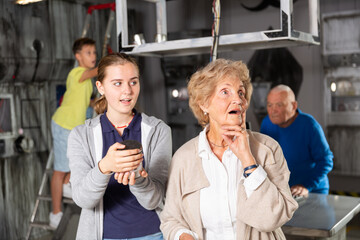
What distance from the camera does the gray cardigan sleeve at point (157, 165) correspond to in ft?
5.82

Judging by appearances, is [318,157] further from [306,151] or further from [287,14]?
[287,14]

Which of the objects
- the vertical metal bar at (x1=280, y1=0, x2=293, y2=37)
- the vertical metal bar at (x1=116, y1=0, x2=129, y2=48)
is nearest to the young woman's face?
the vertical metal bar at (x1=280, y1=0, x2=293, y2=37)

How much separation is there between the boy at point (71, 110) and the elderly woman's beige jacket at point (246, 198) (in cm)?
238

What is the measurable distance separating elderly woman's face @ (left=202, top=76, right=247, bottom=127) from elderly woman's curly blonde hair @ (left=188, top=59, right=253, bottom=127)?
2 centimetres

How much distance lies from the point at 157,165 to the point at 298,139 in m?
1.77

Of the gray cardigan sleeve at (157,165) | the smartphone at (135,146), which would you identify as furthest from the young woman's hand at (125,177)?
the gray cardigan sleeve at (157,165)

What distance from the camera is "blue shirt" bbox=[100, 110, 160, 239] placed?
1840 mm

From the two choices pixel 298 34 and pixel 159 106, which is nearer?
pixel 298 34

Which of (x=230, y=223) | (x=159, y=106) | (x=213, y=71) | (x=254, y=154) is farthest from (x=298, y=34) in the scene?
(x=159, y=106)

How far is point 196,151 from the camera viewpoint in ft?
5.96

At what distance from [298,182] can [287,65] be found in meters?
2.20

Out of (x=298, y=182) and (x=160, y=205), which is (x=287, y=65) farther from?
(x=160, y=205)

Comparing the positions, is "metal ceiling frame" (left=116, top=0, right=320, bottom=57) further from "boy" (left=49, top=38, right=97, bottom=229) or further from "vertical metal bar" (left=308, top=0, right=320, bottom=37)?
"boy" (left=49, top=38, right=97, bottom=229)

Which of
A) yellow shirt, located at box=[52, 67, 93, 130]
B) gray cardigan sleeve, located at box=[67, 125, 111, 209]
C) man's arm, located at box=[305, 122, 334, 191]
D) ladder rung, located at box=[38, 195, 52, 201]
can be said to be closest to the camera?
gray cardigan sleeve, located at box=[67, 125, 111, 209]
